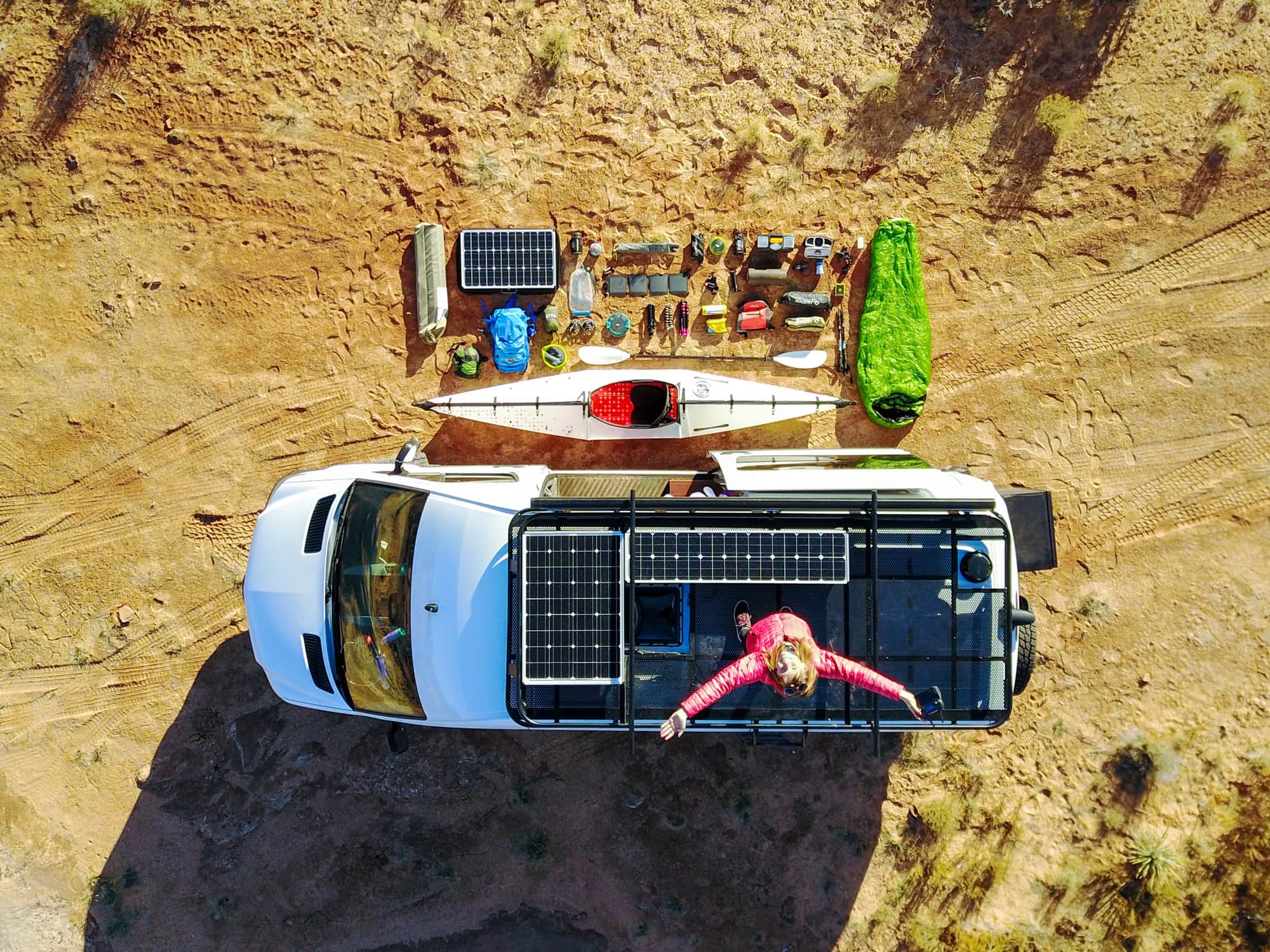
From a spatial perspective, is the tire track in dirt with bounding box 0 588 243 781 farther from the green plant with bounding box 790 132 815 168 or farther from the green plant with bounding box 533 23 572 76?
the green plant with bounding box 790 132 815 168

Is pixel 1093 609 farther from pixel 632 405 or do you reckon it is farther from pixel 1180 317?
pixel 632 405

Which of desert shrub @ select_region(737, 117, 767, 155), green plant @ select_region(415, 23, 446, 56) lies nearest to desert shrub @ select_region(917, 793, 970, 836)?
desert shrub @ select_region(737, 117, 767, 155)

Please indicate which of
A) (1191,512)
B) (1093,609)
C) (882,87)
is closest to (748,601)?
(1093,609)

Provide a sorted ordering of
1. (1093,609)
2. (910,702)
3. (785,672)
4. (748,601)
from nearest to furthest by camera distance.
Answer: (785,672)
(910,702)
(748,601)
(1093,609)

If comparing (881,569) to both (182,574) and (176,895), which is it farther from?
(176,895)

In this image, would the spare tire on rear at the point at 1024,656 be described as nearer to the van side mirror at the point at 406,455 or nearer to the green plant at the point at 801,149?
the green plant at the point at 801,149

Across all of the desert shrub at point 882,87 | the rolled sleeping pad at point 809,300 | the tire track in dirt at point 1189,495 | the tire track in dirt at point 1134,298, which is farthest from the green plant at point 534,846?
the desert shrub at point 882,87

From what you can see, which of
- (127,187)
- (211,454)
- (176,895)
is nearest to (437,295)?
(211,454)
